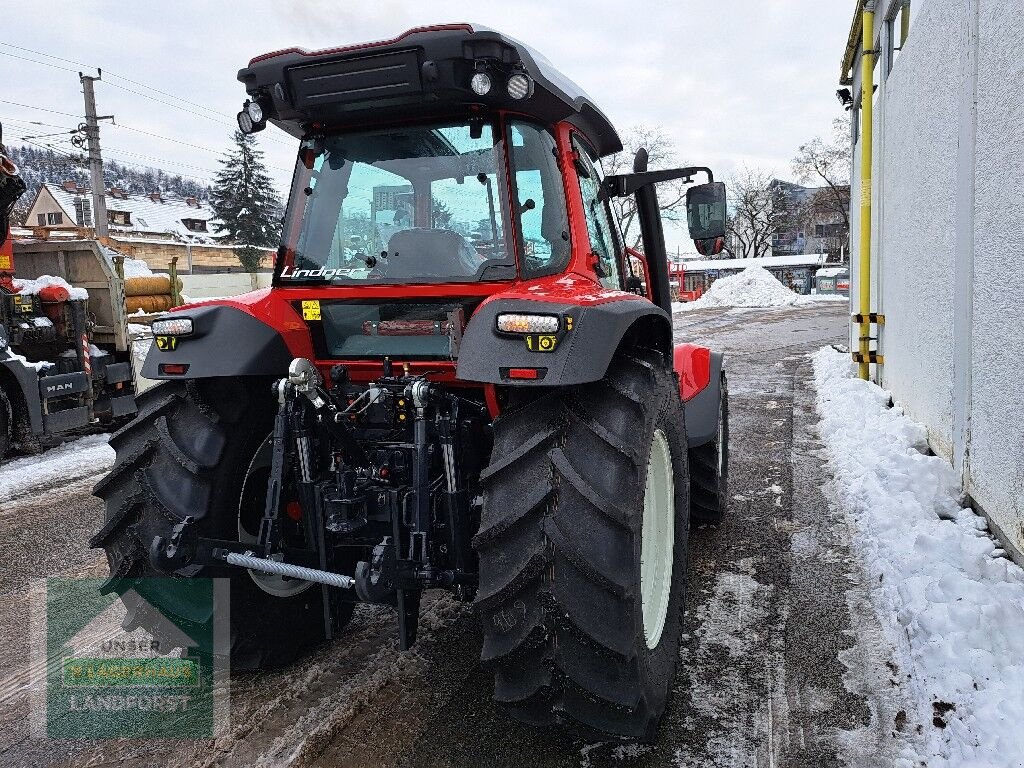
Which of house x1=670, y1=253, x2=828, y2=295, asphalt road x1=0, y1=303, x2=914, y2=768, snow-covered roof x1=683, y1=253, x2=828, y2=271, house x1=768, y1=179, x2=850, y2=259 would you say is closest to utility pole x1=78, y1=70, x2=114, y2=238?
asphalt road x1=0, y1=303, x2=914, y2=768

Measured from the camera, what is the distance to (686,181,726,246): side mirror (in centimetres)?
385

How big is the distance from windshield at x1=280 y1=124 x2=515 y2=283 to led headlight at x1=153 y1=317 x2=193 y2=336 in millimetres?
478

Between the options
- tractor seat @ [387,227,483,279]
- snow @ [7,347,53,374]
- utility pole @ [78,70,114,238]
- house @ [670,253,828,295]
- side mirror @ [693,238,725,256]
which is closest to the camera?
tractor seat @ [387,227,483,279]

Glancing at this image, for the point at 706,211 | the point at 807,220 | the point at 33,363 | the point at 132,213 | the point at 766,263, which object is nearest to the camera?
the point at 706,211

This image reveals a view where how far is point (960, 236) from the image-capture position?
16.4 ft

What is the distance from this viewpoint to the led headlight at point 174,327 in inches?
123

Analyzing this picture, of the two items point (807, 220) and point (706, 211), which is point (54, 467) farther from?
point (807, 220)

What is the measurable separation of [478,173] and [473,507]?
1.31 metres

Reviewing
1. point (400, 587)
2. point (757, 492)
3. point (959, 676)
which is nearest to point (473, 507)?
point (400, 587)

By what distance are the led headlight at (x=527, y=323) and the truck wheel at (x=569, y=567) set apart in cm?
26

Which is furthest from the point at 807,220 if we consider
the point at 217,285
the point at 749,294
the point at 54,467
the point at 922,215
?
the point at 54,467

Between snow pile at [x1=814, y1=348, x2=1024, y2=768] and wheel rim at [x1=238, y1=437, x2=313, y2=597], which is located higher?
wheel rim at [x1=238, y1=437, x2=313, y2=597]

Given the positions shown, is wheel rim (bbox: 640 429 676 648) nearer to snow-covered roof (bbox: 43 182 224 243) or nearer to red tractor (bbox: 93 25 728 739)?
red tractor (bbox: 93 25 728 739)

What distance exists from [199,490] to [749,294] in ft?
105
